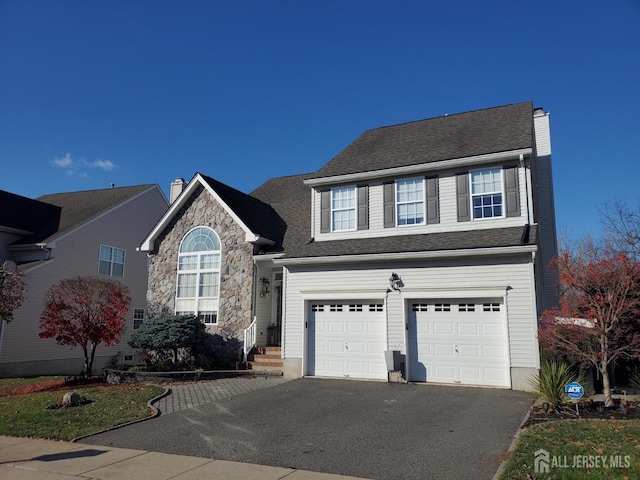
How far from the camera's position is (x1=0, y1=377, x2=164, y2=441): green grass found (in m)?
8.85

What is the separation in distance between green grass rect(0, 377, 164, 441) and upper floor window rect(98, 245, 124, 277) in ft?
32.6

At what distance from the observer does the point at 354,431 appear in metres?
8.12

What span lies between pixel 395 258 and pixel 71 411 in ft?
29.1

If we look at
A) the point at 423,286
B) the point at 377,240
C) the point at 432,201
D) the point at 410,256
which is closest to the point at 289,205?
the point at 377,240

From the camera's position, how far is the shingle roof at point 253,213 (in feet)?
57.2

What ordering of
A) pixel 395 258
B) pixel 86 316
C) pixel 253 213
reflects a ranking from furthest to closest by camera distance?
pixel 253 213
pixel 86 316
pixel 395 258

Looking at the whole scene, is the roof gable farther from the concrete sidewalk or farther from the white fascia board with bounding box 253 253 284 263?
the concrete sidewalk

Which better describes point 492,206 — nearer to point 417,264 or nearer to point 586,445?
point 417,264

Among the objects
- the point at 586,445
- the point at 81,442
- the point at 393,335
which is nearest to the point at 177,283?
the point at 393,335

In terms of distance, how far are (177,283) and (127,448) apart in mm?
Answer: 11025

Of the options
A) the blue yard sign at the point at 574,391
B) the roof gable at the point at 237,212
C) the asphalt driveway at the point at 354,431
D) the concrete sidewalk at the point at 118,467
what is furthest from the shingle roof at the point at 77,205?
the blue yard sign at the point at 574,391

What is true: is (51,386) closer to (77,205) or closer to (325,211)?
(325,211)

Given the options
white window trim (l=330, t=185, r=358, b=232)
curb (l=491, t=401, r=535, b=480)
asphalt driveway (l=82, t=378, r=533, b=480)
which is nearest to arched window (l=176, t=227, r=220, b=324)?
white window trim (l=330, t=185, r=358, b=232)

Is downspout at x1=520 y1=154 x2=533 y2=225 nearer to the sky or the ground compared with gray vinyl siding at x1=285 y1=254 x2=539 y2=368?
nearer to the sky
